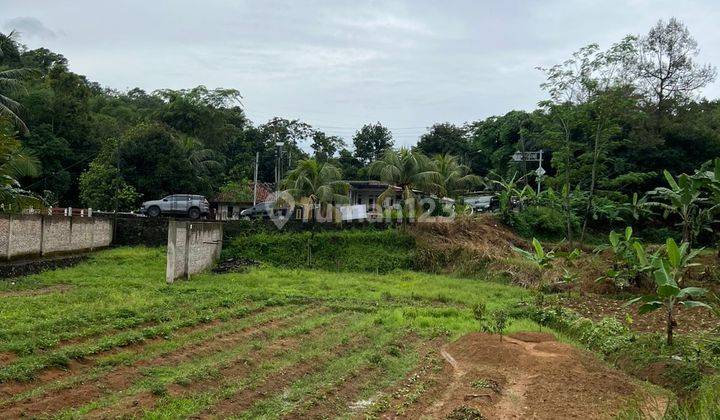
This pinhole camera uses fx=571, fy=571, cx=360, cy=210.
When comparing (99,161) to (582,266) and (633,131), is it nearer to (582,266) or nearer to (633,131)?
(582,266)

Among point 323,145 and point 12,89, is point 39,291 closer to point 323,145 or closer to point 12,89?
point 12,89

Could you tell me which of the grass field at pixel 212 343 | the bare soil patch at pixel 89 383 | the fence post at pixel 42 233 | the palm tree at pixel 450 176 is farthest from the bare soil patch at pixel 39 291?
the palm tree at pixel 450 176

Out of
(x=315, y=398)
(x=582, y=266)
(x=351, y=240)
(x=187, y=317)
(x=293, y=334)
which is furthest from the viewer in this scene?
(x=351, y=240)

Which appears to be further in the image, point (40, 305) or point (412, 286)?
point (412, 286)

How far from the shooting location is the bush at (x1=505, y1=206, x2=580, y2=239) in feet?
105

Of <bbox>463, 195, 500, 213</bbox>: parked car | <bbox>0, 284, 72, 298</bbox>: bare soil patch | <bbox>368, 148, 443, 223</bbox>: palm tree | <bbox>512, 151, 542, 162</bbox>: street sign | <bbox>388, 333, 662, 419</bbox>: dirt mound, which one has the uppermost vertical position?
<bbox>512, 151, 542, 162</bbox>: street sign

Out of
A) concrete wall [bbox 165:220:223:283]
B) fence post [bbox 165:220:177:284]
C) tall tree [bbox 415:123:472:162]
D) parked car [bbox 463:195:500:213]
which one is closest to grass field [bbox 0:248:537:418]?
fence post [bbox 165:220:177:284]

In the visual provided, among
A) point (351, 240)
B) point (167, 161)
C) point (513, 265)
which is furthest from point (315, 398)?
point (167, 161)

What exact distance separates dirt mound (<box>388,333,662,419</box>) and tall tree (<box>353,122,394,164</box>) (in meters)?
46.8

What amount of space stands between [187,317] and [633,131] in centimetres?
3270

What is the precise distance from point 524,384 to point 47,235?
65.7 feet

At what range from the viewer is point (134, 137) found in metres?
35.4

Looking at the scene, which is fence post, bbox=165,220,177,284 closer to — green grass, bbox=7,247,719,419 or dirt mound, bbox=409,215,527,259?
green grass, bbox=7,247,719,419

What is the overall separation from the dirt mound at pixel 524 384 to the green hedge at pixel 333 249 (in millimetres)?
15709
